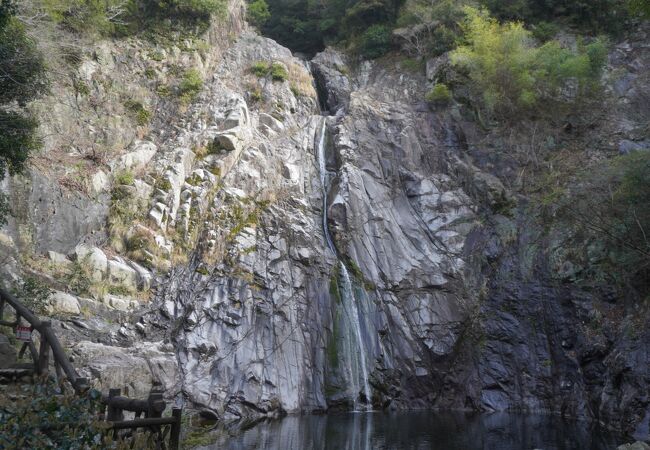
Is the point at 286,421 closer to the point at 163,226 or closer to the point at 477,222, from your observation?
the point at 163,226

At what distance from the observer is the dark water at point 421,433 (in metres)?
13.2

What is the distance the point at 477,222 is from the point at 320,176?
7229mm

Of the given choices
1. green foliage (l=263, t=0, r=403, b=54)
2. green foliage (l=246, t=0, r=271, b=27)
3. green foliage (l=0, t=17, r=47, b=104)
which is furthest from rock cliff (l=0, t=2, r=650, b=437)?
green foliage (l=263, t=0, r=403, b=54)

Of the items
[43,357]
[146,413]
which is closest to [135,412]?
[146,413]

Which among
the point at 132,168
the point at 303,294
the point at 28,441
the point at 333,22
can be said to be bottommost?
the point at 28,441

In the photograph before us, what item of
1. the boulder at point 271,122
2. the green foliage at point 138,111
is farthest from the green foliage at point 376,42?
the green foliage at point 138,111

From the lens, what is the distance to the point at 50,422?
493cm

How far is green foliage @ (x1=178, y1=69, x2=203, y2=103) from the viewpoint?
2461 centimetres

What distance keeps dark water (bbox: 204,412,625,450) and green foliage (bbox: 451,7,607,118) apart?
1535 centimetres

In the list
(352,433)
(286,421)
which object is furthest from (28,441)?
(286,421)

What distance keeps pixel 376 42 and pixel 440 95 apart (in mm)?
7727

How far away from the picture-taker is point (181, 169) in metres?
21.1

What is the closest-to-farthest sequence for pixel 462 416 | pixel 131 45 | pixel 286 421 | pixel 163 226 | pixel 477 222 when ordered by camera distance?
pixel 286 421
pixel 462 416
pixel 163 226
pixel 477 222
pixel 131 45

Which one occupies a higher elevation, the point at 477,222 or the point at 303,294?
the point at 477,222
